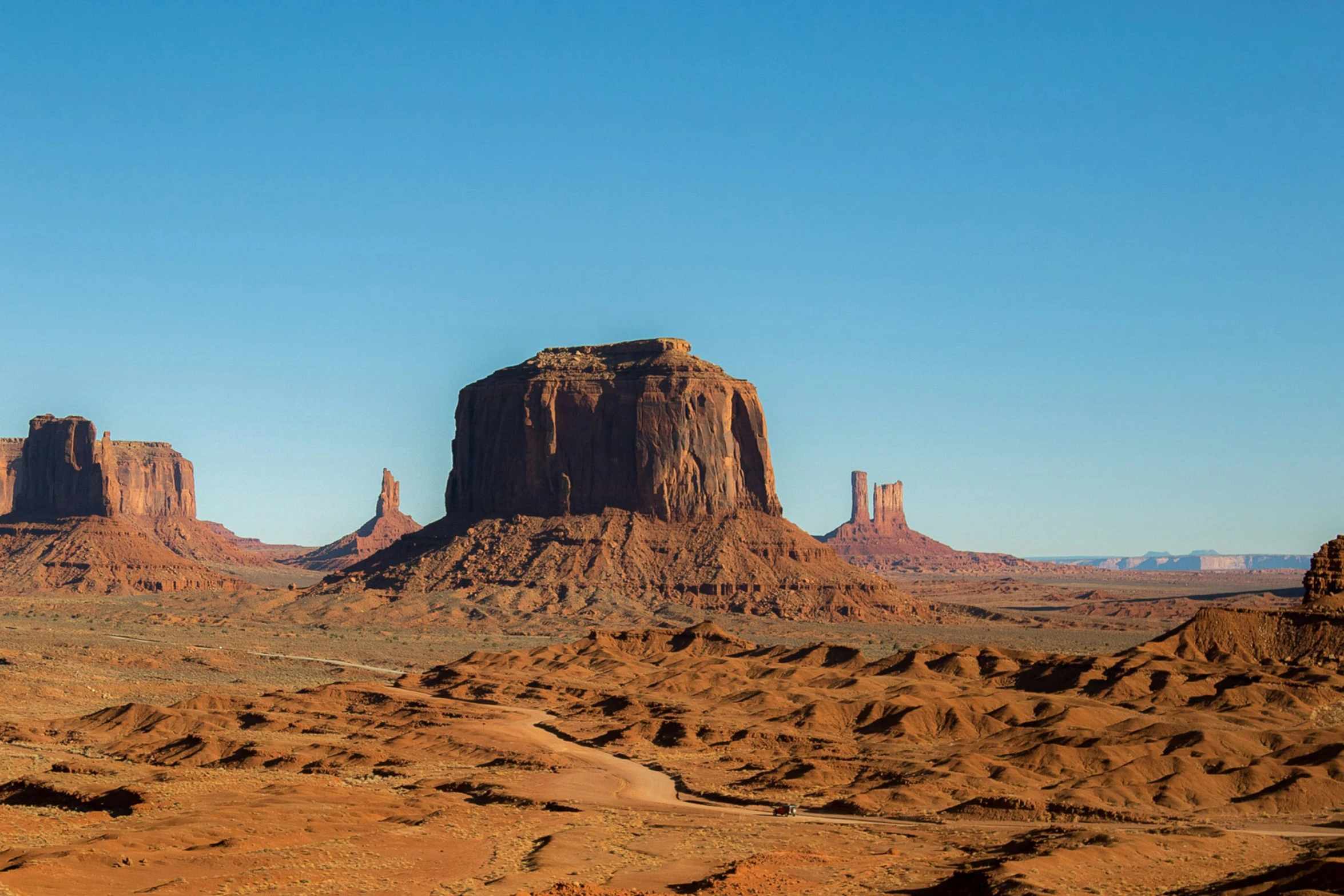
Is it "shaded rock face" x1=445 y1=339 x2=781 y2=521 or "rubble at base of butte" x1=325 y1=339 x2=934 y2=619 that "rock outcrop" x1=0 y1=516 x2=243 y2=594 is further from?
"shaded rock face" x1=445 y1=339 x2=781 y2=521

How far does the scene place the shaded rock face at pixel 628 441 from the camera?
160250 millimetres

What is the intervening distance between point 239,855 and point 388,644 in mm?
92426

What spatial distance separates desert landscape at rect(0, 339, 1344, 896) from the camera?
43781 mm

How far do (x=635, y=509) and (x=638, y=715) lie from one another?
77813 millimetres

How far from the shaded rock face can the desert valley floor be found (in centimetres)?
4295

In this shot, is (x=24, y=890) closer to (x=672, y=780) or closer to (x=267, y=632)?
(x=672, y=780)

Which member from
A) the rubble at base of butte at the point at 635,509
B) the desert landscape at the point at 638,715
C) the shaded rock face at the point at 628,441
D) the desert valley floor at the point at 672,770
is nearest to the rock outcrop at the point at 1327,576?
the desert landscape at the point at 638,715

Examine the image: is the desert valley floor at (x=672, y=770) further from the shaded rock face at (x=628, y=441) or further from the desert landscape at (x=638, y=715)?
the shaded rock face at (x=628, y=441)

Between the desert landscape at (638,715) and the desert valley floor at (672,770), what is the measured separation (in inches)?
8.9

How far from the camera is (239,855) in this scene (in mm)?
42719

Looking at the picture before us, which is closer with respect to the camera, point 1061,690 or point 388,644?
point 1061,690

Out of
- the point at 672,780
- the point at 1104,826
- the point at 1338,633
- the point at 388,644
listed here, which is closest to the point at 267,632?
the point at 388,644

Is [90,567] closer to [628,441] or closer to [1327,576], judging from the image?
[628,441]

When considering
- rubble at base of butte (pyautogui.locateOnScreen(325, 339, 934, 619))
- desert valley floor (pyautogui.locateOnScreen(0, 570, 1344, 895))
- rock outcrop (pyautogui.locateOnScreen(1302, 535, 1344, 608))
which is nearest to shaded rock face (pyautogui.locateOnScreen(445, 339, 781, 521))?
rubble at base of butte (pyautogui.locateOnScreen(325, 339, 934, 619))
